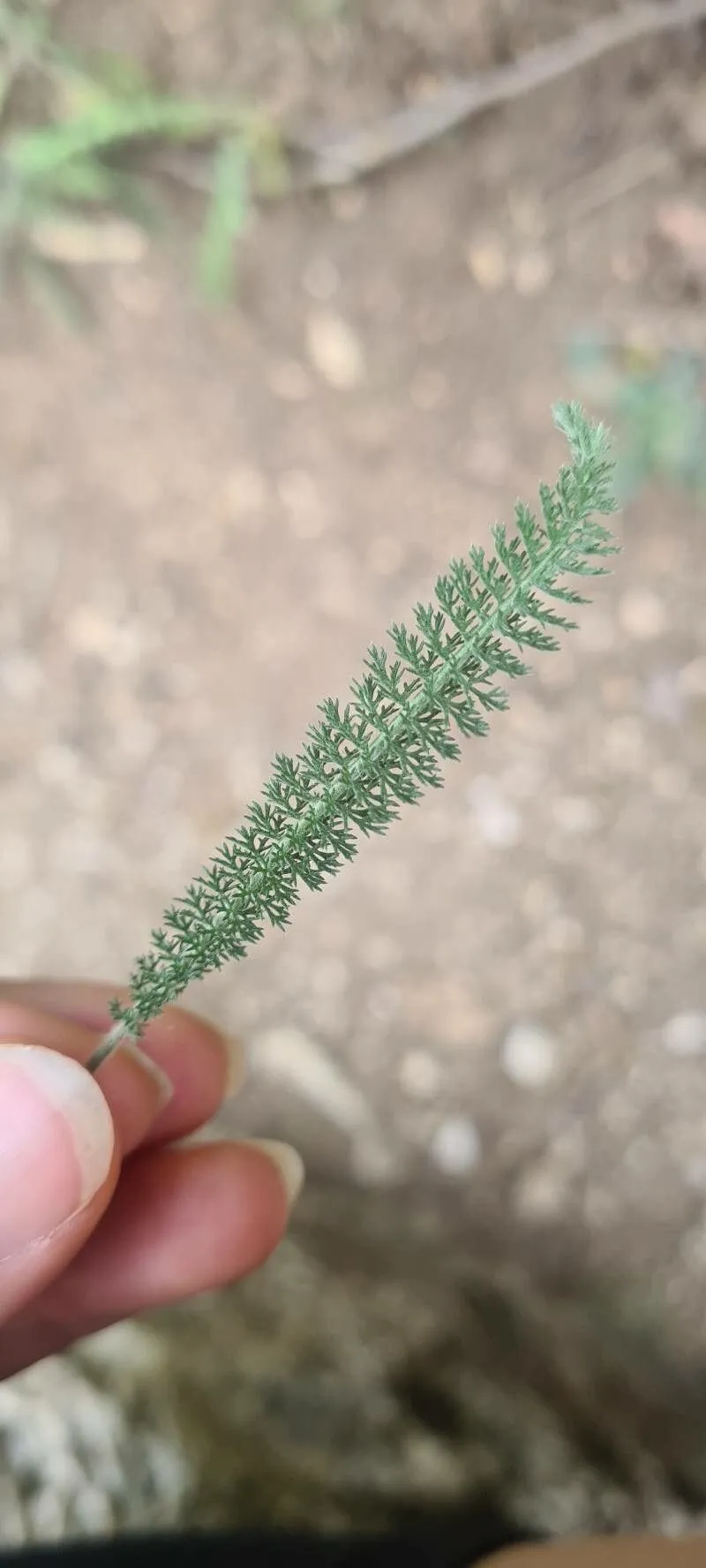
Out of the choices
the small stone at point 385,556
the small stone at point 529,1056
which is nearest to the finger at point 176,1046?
the small stone at point 529,1056

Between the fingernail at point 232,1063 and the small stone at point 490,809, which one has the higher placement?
the small stone at point 490,809

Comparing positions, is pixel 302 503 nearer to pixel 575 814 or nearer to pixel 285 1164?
pixel 575 814

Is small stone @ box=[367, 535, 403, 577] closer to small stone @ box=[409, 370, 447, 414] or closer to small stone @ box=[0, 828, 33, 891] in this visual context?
small stone @ box=[409, 370, 447, 414]

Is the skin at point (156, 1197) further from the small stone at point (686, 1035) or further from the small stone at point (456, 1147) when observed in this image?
the small stone at point (686, 1035)

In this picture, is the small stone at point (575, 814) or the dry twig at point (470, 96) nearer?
the small stone at point (575, 814)

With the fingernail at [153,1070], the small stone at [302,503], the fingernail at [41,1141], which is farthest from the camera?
the small stone at [302,503]

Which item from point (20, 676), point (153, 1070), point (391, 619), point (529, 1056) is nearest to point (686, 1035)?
point (529, 1056)

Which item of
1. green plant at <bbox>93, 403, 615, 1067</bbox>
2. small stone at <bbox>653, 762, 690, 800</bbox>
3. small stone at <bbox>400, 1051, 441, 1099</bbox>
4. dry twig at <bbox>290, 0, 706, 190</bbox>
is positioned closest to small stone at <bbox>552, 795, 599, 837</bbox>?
small stone at <bbox>653, 762, 690, 800</bbox>
